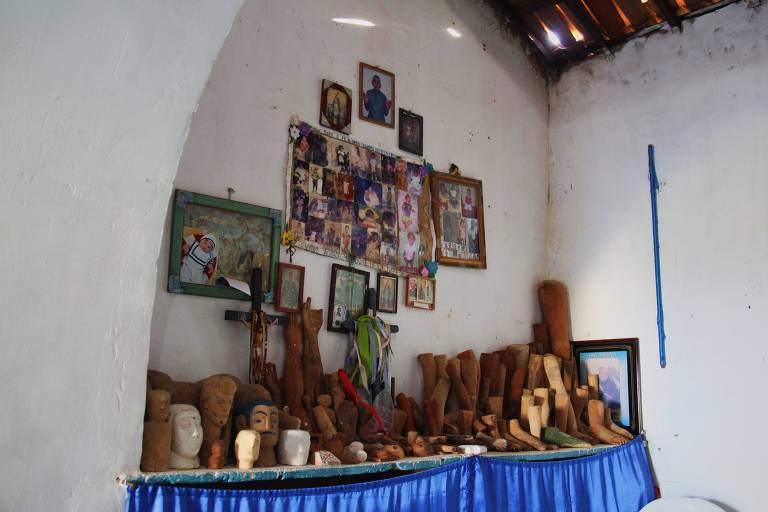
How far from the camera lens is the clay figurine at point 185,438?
2.71m

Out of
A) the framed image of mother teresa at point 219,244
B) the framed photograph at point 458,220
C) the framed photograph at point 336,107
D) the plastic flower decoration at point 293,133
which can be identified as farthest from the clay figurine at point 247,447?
the framed photograph at point 458,220

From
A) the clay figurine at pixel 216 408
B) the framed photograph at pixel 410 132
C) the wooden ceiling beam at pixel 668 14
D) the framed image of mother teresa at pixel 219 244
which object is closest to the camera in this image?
the clay figurine at pixel 216 408

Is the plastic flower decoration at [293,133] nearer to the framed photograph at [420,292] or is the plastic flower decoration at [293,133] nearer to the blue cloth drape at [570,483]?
the framed photograph at [420,292]

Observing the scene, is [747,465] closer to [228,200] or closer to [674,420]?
[674,420]

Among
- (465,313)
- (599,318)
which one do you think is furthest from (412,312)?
(599,318)

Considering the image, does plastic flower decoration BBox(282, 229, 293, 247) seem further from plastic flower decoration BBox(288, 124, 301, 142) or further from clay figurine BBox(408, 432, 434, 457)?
clay figurine BBox(408, 432, 434, 457)

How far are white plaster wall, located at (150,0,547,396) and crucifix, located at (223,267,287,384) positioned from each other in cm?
9

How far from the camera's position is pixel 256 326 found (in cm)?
350

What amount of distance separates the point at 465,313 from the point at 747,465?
177cm

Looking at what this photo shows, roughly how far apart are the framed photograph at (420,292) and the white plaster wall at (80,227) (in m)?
1.97

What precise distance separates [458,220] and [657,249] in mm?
1240

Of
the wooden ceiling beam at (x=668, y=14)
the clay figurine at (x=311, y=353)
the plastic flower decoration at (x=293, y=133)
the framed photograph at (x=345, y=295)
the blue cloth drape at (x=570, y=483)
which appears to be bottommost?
the blue cloth drape at (x=570, y=483)

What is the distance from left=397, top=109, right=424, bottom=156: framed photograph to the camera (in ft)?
14.8

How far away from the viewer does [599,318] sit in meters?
4.89
